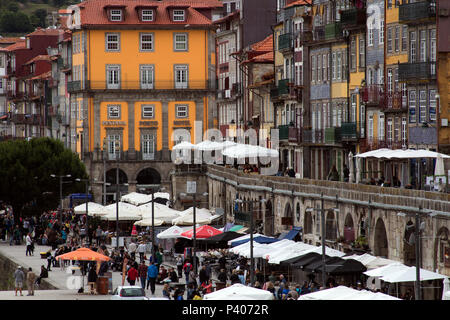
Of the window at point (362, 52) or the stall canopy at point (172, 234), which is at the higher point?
the window at point (362, 52)

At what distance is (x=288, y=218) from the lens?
62000mm

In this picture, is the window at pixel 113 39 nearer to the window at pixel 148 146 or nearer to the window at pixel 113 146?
the window at pixel 113 146

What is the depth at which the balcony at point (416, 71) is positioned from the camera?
173 ft

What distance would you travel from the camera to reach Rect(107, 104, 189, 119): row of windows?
11462cm

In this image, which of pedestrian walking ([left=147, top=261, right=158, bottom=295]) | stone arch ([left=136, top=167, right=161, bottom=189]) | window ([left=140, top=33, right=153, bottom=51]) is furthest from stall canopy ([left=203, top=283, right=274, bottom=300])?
window ([left=140, top=33, right=153, bottom=51])

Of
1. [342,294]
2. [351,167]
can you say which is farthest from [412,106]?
[342,294]

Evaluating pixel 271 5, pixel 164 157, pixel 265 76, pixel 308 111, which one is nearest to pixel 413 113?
pixel 308 111

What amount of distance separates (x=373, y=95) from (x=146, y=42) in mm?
56666

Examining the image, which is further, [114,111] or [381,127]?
[114,111]

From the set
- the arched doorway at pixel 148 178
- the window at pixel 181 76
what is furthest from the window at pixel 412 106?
the window at pixel 181 76

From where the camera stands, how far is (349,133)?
212 ft

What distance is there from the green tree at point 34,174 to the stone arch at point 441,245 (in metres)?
51.8

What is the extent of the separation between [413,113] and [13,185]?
4194 cm

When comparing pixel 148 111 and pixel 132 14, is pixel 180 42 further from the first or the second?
pixel 148 111
